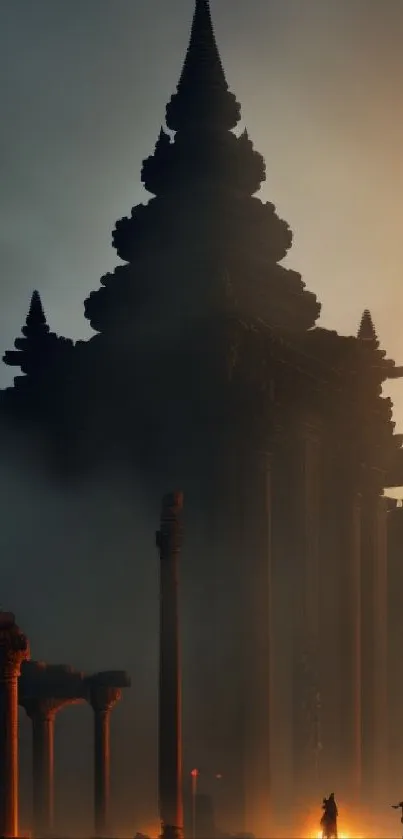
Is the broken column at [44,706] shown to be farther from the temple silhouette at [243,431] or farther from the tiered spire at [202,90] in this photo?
the tiered spire at [202,90]

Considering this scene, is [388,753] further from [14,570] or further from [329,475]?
[14,570]

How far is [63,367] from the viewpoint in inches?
1845

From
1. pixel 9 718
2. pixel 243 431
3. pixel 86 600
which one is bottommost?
pixel 9 718

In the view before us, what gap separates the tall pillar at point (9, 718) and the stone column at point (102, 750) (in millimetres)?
5512

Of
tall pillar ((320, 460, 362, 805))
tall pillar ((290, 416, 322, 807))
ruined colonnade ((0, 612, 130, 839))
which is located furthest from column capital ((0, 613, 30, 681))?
tall pillar ((320, 460, 362, 805))

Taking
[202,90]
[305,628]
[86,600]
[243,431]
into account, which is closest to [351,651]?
[305,628]

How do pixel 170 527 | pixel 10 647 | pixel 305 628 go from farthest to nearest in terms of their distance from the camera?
pixel 305 628
pixel 170 527
pixel 10 647

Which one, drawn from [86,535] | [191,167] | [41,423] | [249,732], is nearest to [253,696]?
[249,732]

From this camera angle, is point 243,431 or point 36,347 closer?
point 243,431

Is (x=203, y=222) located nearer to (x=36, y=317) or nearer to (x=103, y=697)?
(x=36, y=317)

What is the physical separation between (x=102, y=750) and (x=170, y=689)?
1.95 m

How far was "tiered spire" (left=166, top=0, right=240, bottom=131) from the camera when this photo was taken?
161ft

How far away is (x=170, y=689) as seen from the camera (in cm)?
3616

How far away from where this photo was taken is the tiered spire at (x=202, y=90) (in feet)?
161
